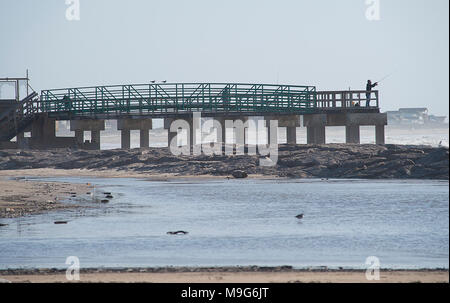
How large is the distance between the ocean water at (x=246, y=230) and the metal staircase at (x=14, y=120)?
21.9 meters

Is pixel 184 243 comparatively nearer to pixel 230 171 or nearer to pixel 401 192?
pixel 401 192

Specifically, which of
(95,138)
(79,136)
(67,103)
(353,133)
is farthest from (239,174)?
(79,136)

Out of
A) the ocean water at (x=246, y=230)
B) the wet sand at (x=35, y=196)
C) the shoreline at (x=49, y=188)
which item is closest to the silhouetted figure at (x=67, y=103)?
the shoreline at (x=49, y=188)

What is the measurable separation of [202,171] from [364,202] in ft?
49.7

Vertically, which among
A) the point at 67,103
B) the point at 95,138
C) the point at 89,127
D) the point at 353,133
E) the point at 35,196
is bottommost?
the point at 35,196

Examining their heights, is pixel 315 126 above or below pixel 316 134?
above

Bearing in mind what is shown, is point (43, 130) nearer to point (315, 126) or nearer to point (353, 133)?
point (315, 126)

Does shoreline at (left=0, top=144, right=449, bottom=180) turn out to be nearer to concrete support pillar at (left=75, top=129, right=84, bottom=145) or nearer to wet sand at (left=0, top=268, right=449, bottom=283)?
concrete support pillar at (left=75, top=129, right=84, bottom=145)

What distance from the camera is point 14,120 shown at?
1945 inches

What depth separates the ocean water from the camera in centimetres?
1509

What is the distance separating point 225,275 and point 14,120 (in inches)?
1502

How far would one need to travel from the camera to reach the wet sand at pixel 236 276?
41.6ft

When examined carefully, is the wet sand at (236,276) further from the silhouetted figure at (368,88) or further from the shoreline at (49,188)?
the silhouetted figure at (368,88)
